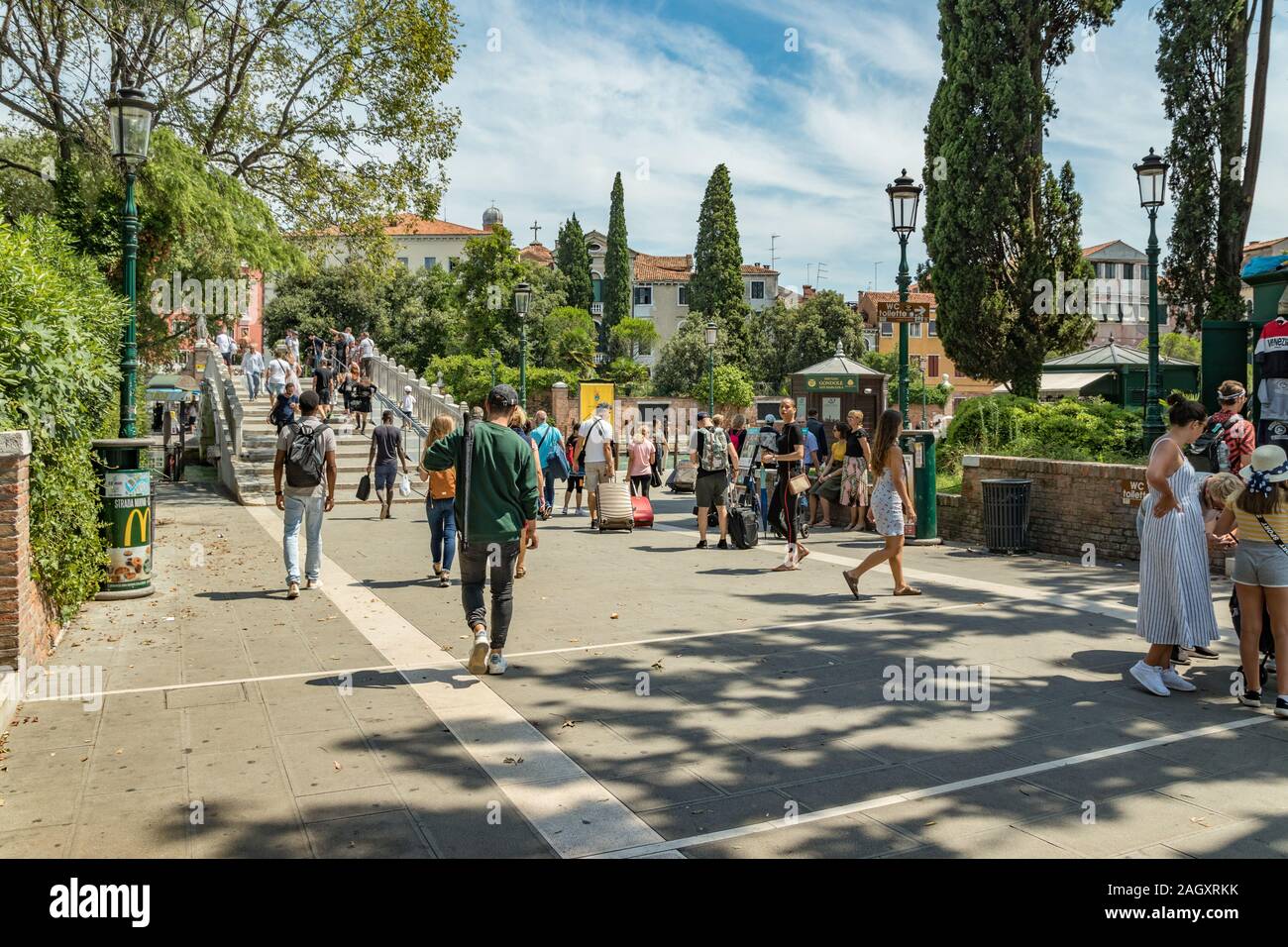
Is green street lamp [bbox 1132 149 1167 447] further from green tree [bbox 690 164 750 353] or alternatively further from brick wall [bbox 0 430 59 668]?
green tree [bbox 690 164 750 353]

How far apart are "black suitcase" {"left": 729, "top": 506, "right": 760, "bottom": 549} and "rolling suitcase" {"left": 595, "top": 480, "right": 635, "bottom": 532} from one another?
244 centimetres

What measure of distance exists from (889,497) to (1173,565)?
3.22 meters

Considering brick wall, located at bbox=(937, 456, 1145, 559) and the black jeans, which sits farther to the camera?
brick wall, located at bbox=(937, 456, 1145, 559)

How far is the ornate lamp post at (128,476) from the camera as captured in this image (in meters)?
8.80

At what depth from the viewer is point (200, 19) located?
59.3 ft

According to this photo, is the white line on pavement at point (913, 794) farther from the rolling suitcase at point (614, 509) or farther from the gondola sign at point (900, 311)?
the rolling suitcase at point (614, 509)

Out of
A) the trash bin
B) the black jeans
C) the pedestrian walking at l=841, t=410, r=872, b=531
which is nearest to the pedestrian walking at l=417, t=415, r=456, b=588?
the black jeans

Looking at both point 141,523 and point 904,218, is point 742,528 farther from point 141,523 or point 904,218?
point 141,523

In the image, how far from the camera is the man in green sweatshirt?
6457 mm

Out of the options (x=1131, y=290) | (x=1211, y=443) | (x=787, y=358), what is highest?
(x=1131, y=290)

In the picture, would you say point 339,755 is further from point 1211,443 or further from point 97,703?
point 1211,443

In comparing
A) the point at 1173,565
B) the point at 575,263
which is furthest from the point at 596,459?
the point at 575,263
